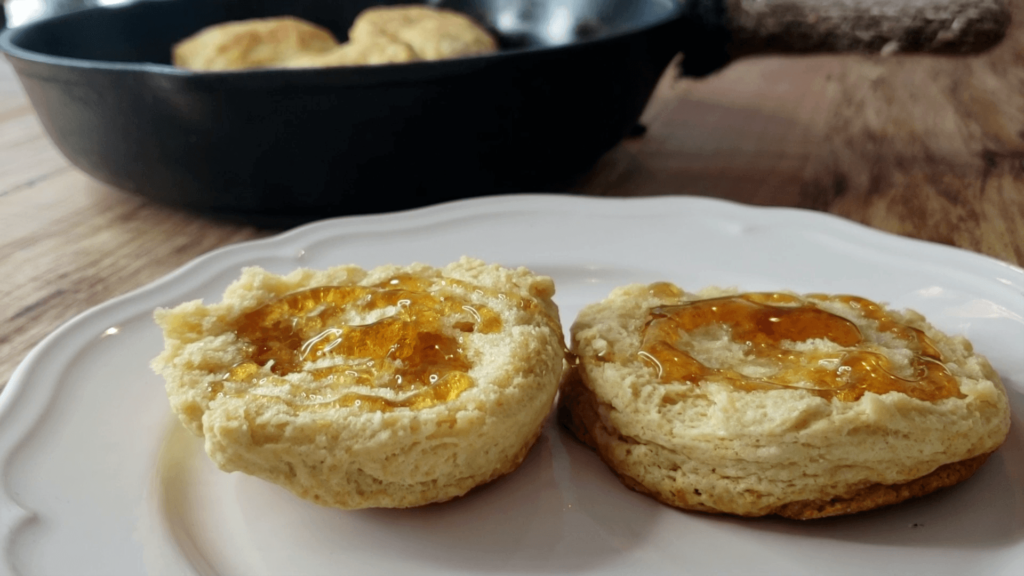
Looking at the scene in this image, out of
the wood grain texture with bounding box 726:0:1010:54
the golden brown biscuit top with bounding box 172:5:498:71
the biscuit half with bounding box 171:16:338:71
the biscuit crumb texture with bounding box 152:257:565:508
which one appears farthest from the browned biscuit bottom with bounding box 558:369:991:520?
the biscuit half with bounding box 171:16:338:71

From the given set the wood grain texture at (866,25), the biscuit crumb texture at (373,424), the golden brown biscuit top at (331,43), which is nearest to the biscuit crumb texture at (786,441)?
the biscuit crumb texture at (373,424)

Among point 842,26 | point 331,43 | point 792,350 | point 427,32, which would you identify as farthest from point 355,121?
point 842,26

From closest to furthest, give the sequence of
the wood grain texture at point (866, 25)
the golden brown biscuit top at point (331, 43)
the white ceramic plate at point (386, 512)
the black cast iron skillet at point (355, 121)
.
A: the white ceramic plate at point (386, 512), the black cast iron skillet at point (355, 121), the wood grain texture at point (866, 25), the golden brown biscuit top at point (331, 43)

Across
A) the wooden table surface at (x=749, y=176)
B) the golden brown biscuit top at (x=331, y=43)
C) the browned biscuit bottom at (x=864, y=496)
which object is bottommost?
the wooden table surface at (x=749, y=176)

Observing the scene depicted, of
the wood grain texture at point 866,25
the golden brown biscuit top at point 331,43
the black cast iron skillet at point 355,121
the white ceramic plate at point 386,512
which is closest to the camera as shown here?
the white ceramic plate at point 386,512

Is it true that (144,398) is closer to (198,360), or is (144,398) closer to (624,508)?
(198,360)

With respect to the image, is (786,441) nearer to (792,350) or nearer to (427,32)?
(792,350)

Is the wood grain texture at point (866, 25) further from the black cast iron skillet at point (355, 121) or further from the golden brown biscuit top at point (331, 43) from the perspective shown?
the golden brown biscuit top at point (331, 43)

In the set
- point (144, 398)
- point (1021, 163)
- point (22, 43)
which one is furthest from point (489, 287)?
point (1021, 163)
